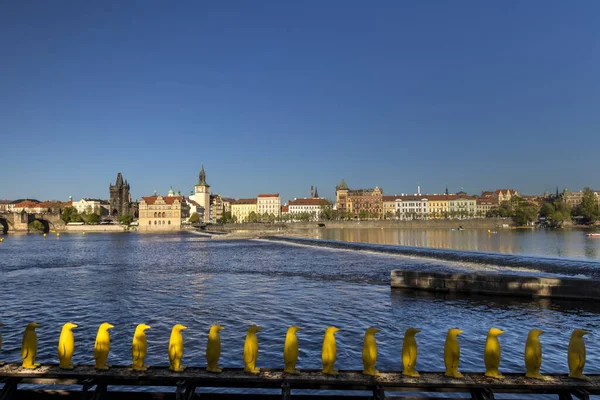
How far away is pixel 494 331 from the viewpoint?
32.8ft

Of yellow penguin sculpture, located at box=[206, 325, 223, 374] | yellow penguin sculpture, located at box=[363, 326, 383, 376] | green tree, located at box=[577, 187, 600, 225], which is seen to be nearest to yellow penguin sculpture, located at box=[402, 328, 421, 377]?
yellow penguin sculpture, located at box=[363, 326, 383, 376]

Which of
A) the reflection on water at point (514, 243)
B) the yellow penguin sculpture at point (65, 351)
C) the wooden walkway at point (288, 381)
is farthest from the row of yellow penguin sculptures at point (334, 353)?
the reflection on water at point (514, 243)

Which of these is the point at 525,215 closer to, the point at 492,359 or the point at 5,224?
the point at 492,359

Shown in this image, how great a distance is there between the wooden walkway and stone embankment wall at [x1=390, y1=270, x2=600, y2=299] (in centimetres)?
1845

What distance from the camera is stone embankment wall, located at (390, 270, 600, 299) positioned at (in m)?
25.3

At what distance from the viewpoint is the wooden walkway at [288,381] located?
9.13m

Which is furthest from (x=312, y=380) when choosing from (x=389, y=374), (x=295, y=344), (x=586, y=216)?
(x=586, y=216)

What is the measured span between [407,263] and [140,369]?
40.8 metres

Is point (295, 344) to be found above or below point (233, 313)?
above

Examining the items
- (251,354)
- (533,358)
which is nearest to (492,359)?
(533,358)

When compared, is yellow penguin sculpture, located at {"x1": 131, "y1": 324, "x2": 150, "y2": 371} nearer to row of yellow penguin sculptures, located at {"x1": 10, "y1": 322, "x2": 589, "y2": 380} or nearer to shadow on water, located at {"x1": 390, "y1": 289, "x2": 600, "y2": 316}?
row of yellow penguin sculptures, located at {"x1": 10, "y1": 322, "x2": 589, "y2": 380}

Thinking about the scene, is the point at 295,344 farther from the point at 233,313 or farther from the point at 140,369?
the point at 233,313

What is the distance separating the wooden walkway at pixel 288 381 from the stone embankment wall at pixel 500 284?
18.5 metres

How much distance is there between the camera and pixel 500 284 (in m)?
27.4
